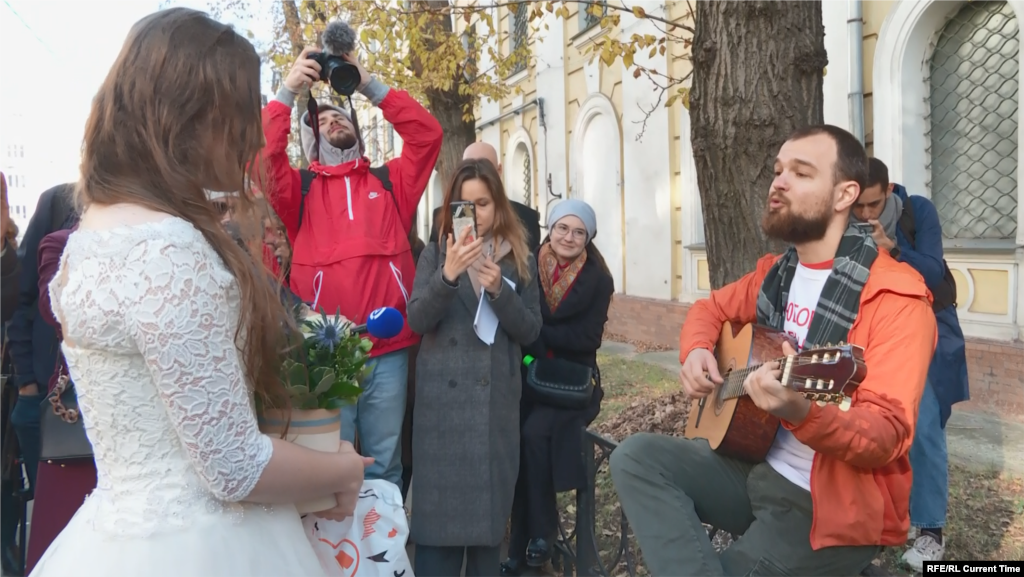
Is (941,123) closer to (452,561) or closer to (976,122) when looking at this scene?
(976,122)

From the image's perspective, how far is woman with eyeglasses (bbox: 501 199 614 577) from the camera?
3537 mm

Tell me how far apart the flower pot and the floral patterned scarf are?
89.9 inches

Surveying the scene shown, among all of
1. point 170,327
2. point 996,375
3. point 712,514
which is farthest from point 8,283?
point 996,375

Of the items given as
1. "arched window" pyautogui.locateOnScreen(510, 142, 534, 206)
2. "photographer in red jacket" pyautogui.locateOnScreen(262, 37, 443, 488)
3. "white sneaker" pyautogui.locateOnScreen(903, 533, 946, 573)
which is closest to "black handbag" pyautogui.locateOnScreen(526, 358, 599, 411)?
"photographer in red jacket" pyautogui.locateOnScreen(262, 37, 443, 488)

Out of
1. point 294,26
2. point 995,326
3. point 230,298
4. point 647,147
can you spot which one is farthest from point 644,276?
point 230,298

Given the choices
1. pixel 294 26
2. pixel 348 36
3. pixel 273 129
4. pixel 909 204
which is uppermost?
pixel 294 26

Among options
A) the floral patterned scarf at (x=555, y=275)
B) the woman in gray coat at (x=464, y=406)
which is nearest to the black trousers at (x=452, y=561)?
the woman in gray coat at (x=464, y=406)

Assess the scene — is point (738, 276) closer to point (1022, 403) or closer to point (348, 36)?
point (348, 36)

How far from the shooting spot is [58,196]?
348cm

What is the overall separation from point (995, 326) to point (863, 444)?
484cm

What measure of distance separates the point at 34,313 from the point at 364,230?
1.75 m

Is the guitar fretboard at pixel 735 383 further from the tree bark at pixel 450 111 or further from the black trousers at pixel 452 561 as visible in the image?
the tree bark at pixel 450 111

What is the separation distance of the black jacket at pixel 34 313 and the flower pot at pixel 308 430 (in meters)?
2.55

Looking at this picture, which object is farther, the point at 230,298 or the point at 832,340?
the point at 832,340
